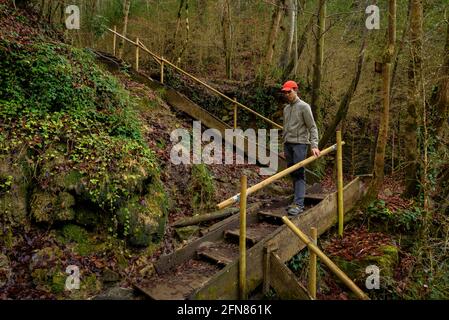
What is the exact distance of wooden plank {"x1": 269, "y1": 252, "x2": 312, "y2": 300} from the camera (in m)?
4.39

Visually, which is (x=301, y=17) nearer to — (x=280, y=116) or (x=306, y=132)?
(x=280, y=116)

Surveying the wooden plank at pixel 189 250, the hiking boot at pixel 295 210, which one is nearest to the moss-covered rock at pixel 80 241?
the wooden plank at pixel 189 250

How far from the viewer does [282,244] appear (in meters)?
5.20

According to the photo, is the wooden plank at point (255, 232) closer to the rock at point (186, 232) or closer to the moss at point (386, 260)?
the rock at point (186, 232)

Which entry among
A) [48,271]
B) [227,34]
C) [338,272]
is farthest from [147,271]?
[227,34]

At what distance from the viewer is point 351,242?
6.03 meters

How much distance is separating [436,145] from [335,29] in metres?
10.7

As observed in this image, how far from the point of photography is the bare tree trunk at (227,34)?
14383 mm

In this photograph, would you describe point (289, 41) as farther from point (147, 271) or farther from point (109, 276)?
point (109, 276)

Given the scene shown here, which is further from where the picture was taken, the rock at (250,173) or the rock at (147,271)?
the rock at (250,173)

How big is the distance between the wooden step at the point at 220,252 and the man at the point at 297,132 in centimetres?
115
